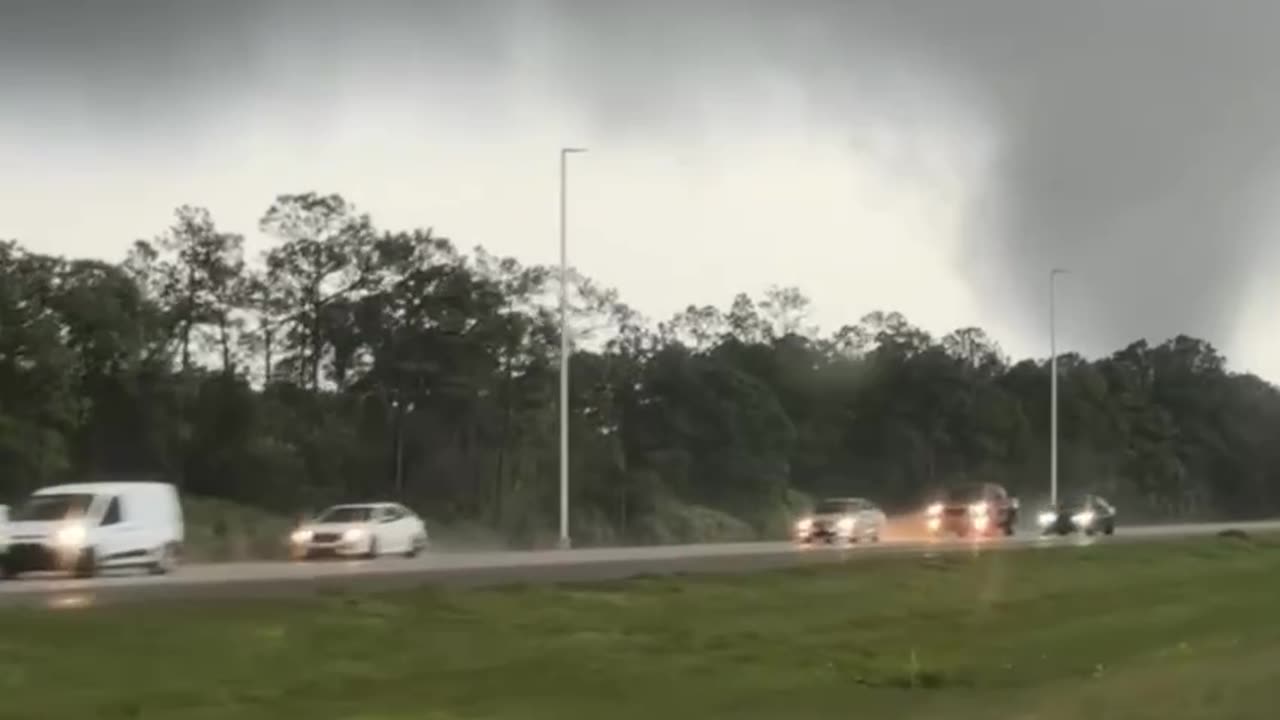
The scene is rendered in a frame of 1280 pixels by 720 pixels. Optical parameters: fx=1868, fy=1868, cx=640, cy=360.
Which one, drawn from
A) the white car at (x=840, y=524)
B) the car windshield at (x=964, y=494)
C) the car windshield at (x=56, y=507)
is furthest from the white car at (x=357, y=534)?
the car windshield at (x=964, y=494)

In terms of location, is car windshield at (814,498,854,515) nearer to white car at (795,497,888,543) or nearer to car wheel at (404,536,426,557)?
white car at (795,497,888,543)

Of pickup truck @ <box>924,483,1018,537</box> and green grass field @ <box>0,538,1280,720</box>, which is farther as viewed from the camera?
pickup truck @ <box>924,483,1018,537</box>

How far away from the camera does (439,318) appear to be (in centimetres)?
7500

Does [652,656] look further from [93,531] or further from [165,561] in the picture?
[165,561]

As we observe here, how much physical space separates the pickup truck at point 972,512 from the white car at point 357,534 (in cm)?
2267

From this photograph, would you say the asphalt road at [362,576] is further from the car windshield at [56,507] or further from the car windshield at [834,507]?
the car windshield at [834,507]

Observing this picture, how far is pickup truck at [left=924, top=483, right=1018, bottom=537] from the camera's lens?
65188 millimetres

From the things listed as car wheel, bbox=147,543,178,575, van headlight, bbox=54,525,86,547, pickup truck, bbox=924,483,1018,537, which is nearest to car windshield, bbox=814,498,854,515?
pickup truck, bbox=924,483,1018,537

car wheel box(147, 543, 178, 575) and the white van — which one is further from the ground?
the white van

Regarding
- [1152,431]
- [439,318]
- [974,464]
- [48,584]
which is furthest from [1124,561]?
[1152,431]

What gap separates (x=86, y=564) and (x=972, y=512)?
1451 inches

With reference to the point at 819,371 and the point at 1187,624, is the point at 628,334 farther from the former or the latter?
the point at 1187,624

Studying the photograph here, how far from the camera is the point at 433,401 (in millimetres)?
76250

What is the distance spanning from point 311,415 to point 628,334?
65.8ft
